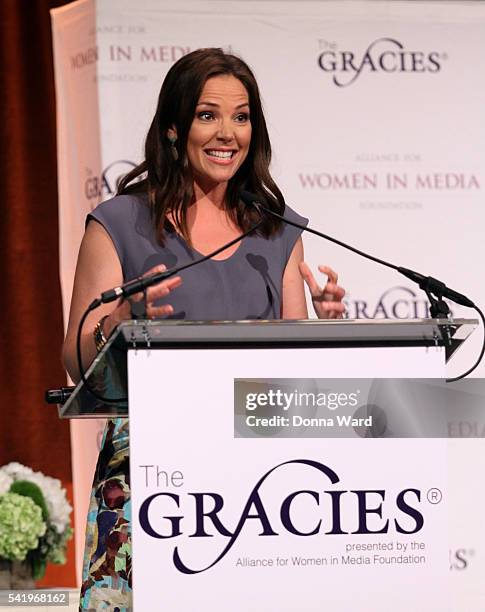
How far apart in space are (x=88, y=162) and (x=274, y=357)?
2853mm

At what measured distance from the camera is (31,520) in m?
4.35

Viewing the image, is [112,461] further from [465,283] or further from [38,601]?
[465,283]

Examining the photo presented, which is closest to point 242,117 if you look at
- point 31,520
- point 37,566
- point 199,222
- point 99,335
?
point 199,222

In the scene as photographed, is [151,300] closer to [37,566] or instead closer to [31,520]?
[31,520]

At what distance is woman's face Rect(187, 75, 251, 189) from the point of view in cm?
248

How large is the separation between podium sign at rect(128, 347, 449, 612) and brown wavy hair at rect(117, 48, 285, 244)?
68cm

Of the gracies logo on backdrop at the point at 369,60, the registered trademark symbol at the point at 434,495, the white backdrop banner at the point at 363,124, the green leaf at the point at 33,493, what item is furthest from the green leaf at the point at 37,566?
the registered trademark symbol at the point at 434,495

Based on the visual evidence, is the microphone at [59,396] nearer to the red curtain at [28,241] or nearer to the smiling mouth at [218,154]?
the smiling mouth at [218,154]

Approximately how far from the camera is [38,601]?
13.7 ft

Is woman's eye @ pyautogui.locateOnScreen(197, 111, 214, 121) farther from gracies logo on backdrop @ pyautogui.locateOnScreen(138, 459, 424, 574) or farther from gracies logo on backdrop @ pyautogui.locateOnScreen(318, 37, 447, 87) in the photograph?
gracies logo on backdrop @ pyautogui.locateOnScreen(318, 37, 447, 87)

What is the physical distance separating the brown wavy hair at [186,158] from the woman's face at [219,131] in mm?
18

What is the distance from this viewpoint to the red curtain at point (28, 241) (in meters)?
5.03

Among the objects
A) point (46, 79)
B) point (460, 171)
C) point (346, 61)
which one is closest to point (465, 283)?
point (460, 171)

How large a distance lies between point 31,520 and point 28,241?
1.34m
